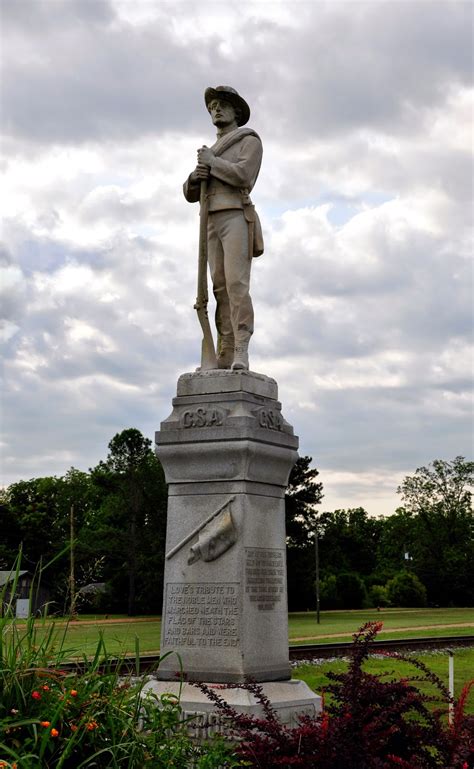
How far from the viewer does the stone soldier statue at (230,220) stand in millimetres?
9727

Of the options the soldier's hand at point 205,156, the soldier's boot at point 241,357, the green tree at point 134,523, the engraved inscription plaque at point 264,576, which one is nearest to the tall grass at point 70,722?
the engraved inscription plaque at point 264,576

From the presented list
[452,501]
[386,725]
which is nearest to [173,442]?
[386,725]

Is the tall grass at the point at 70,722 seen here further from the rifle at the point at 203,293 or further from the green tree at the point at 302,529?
the green tree at the point at 302,529

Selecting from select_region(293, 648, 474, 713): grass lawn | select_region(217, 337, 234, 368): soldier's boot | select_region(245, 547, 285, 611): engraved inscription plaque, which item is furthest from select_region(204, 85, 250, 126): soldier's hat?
select_region(293, 648, 474, 713): grass lawn

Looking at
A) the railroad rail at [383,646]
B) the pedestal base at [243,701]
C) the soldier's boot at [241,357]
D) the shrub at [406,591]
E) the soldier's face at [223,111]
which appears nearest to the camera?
the pedestal base at [243,701]

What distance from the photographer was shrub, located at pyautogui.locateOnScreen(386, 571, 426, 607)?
66.8m

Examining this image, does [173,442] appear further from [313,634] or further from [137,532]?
[137,532]

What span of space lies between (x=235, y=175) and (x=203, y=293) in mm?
1235

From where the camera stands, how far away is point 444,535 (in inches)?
3258

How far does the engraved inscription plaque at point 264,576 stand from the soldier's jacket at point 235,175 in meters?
3.22

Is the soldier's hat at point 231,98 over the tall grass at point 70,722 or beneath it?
over

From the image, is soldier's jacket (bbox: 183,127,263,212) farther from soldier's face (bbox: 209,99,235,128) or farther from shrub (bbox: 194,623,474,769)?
shrub (bbox: 194,623,474,769)

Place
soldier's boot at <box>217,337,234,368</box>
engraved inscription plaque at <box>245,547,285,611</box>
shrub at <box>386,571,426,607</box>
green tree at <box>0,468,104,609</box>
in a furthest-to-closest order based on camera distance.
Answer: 1. shrub at <box>386,571,426,607</box>
2. green tree at <box>0,468,104,609</box>
3. soldier's boot at <box>217,337,234,368</box>
4. engraved inscription plaque at <box>245,547,285,611</box>

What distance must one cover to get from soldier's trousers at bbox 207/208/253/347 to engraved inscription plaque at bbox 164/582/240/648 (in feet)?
8.22
